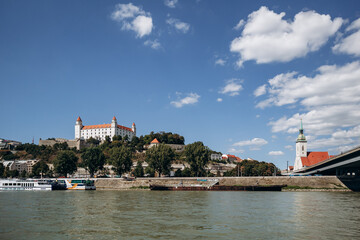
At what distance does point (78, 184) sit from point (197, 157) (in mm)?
31609

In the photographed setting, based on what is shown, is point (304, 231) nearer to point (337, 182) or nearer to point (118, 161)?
point (337, 182)

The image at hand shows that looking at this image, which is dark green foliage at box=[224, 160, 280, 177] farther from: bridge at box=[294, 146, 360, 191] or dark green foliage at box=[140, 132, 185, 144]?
dark green foliage at box=[140, 132, 185, 144]

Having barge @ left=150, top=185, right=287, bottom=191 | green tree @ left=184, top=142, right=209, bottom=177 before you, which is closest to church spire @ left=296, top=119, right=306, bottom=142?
green tree @ left=184, top=142, right=209, bottom=177

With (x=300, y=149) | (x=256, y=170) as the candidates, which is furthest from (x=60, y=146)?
(x=300, y=149)

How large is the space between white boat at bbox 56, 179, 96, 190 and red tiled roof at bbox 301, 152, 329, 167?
233 ft

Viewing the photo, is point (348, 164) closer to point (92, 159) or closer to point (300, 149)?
point (300, 149)

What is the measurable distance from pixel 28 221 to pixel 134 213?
8.38 m

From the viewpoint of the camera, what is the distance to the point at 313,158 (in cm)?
10888

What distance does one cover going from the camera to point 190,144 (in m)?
90.1

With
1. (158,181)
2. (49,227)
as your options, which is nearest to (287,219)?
(49,227)

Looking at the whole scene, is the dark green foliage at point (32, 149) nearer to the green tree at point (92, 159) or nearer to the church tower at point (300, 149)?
the green tree at point (92, 159)

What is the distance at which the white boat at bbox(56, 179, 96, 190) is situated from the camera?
75.6m

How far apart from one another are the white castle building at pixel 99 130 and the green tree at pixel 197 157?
82.0m

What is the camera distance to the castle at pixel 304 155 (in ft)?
353
